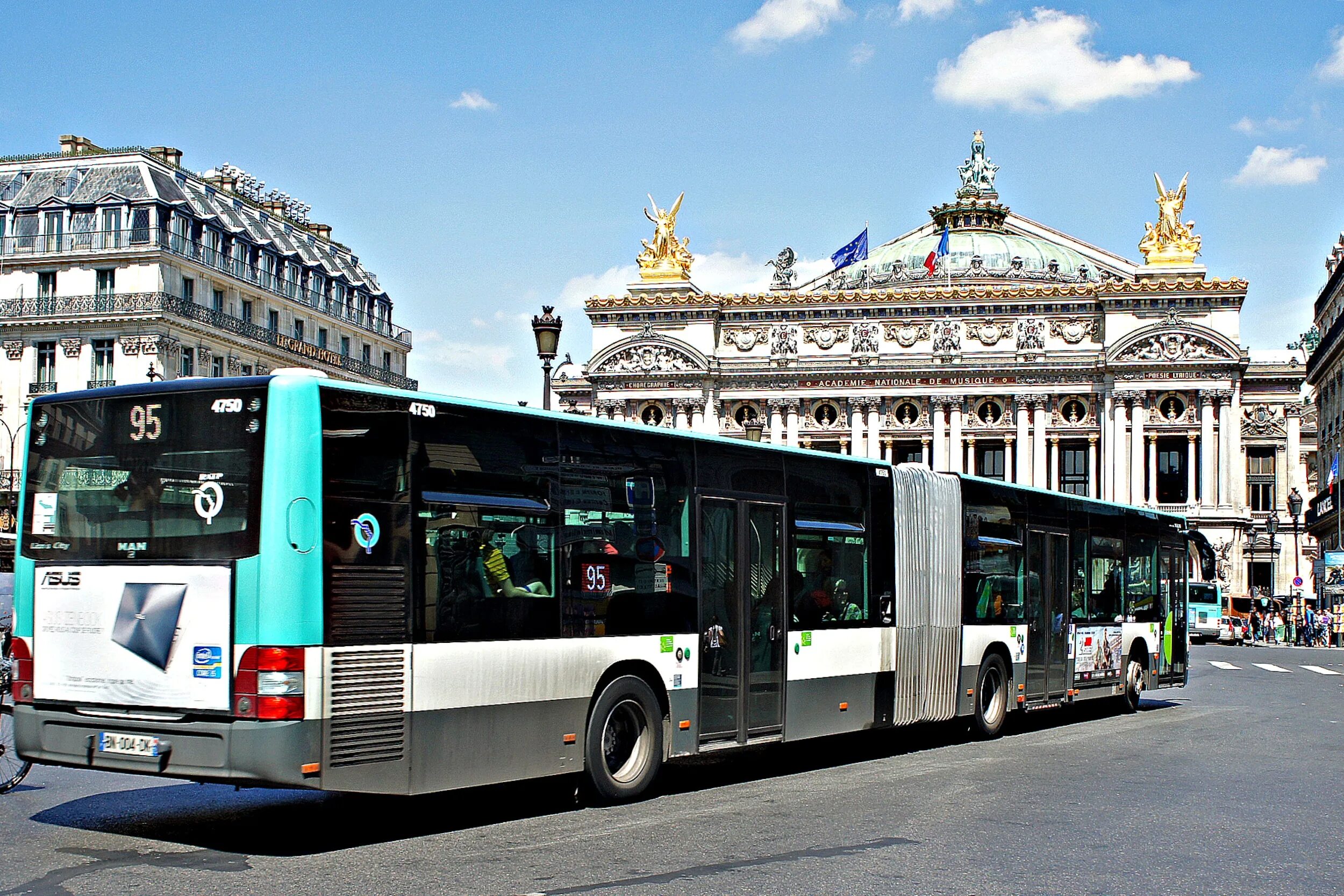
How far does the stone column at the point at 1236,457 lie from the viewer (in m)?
78.2

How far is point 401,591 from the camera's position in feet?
29.9

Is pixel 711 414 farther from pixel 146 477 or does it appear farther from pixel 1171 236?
pixel 146 477

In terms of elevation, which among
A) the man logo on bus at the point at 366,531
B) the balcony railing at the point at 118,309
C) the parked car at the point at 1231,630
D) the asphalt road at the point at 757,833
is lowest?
the parked car at the point at 1231,630

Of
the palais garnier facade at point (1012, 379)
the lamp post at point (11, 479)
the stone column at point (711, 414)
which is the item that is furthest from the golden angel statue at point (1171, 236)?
the lamp post at point (11, 479)

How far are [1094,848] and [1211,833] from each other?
1.19 metres

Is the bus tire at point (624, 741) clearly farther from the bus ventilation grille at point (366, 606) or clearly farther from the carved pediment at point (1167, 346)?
the carved pediment at point (1167, 346)

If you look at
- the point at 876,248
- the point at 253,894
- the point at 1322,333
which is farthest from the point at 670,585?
the point at 876,248

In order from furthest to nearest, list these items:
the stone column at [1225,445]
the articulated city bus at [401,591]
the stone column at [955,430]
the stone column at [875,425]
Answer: the stone column at [875,425], the stone column at [955,430], the stone column at [1225,445], the articulated city bus at [401,591]

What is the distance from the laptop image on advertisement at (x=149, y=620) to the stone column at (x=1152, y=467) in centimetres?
7515

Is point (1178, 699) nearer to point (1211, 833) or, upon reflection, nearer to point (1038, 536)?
point (1038, 536)

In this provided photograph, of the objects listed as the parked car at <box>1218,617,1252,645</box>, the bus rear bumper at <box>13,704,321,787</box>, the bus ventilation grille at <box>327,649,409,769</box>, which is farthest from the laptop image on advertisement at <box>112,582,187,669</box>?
the parked car at <box>1218,617,1252,645</box>

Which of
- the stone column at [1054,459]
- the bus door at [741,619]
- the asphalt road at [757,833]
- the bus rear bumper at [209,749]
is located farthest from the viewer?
the stone column at [1054,459]

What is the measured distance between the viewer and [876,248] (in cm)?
10569

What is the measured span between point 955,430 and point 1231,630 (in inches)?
1065
